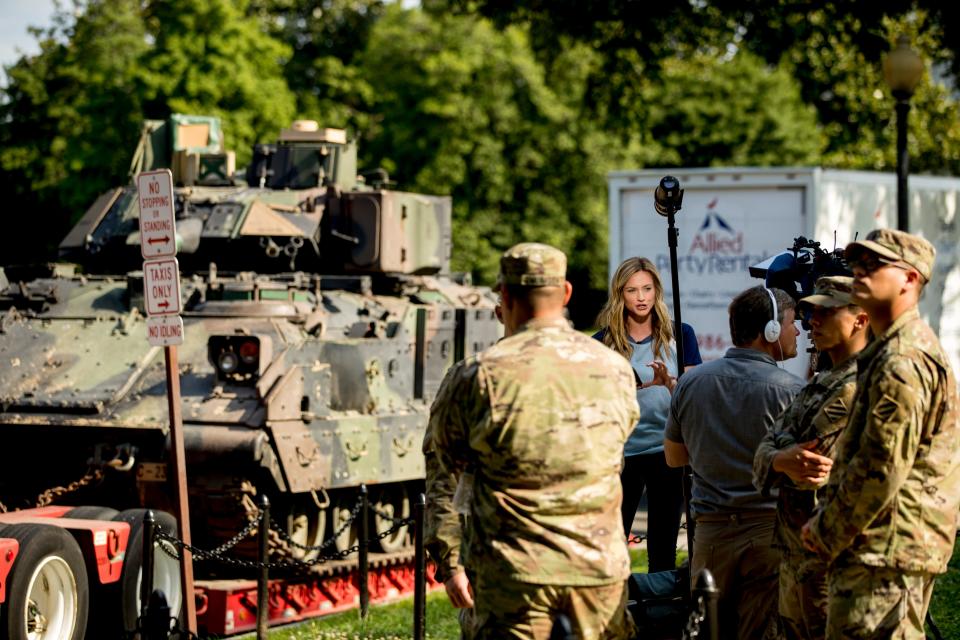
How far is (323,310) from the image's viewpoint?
40.4 ft

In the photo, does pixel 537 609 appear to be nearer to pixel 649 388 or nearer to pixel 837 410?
pixel 837 410

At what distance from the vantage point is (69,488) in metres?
11.0

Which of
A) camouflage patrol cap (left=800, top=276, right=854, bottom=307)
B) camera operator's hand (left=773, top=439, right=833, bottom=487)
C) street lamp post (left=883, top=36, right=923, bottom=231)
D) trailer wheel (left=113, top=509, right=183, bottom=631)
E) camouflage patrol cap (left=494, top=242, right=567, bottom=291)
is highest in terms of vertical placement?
street lamp post (left=883, top=36, right=923, bottom=231)

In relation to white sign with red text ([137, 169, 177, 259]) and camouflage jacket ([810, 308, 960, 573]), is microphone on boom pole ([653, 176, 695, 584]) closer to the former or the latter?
camouflage jacket ([810, 308, 960, 573])

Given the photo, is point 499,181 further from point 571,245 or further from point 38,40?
point 38,40

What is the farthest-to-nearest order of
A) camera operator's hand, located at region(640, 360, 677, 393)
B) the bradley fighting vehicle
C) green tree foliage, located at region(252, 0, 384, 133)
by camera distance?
green tree foliage, located at region(252, 0, 384, 133)
the bradley fighting vehicle
camera operator's hand, located at region(640, 360, 677, 393)

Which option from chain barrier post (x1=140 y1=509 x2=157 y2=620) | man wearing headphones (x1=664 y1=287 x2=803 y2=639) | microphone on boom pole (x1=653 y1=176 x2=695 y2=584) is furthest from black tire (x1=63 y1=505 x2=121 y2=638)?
man wearing headphones (x1=664 y1=287 x2=803 y2=639)

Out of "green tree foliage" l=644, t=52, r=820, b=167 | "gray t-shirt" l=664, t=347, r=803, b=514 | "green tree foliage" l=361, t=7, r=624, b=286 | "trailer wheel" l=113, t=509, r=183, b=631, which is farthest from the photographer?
"green tree foliage" l=644, t=52, r=820, b=167

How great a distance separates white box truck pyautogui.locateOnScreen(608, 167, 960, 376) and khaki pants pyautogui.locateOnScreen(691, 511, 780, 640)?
1056cm

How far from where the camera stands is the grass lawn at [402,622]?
31.4 feet

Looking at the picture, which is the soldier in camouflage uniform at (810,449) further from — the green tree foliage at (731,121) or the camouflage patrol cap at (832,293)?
the green tree foliage at (731,121)

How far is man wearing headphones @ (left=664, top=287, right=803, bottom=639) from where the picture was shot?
21.4ft

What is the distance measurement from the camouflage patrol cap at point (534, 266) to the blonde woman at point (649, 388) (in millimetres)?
2649

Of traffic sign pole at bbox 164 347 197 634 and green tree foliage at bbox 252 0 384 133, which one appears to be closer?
traffic sign pole at bbox 164 347 197 634
